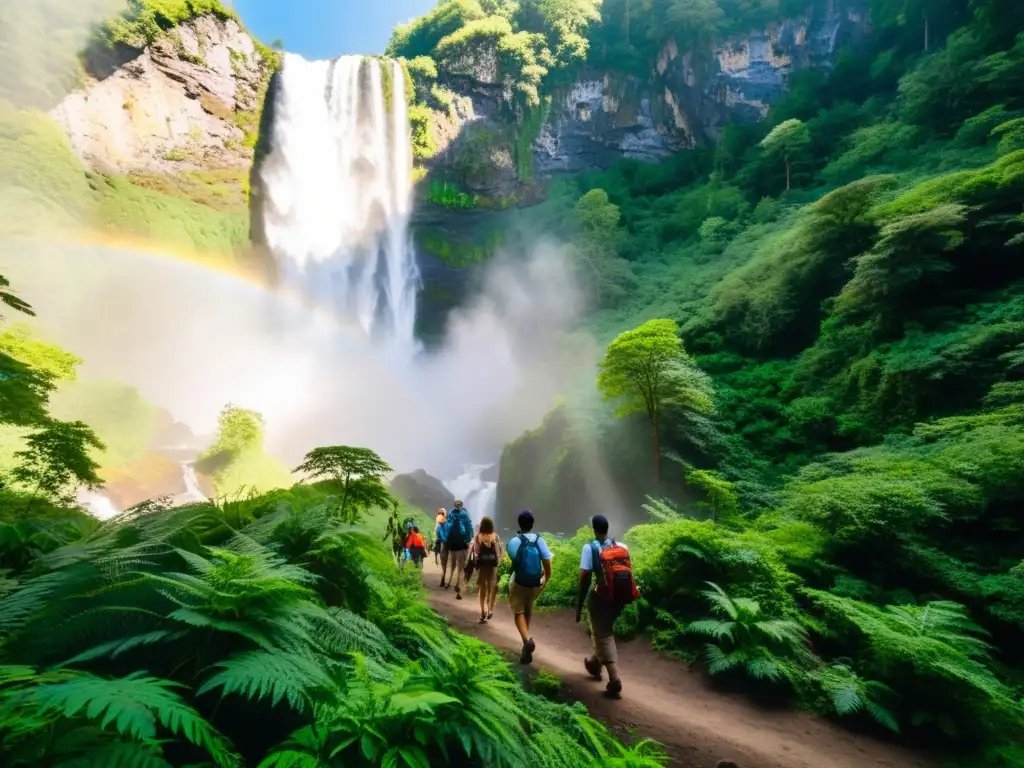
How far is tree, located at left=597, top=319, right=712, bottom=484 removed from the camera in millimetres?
12250

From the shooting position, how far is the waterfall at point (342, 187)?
37.1 meters

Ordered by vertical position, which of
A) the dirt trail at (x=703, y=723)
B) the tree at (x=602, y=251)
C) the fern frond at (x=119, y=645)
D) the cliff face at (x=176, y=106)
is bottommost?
the dirt trail at (x=703, y=723)

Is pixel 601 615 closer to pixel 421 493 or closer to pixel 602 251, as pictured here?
pixel 421 493

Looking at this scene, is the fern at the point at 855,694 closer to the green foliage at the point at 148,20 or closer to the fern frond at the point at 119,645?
the fern frond at the point at 119,645

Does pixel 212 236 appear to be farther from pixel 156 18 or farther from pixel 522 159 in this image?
pixel 522 159

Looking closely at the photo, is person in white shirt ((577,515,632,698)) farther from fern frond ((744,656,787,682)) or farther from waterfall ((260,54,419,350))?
waterfall ((260,54,419,350))

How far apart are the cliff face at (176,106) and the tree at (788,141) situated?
3576cm

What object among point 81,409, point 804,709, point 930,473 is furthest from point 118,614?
point 81,409

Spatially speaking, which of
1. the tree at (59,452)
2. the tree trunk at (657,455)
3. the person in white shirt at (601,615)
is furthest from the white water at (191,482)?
the person in white shirt at (601,615)

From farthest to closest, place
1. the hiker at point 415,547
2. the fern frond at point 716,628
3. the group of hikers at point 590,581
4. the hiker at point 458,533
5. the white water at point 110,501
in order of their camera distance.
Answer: the white water at point 110,501 < the hiker at point 415,547 < the hiker at point 458,533 < the fern frond at point 716,628 < the group of hikers at point 590,581

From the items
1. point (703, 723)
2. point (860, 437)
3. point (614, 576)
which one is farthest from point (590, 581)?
point (860, 437)

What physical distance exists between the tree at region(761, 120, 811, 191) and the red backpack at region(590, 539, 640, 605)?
2997 cm

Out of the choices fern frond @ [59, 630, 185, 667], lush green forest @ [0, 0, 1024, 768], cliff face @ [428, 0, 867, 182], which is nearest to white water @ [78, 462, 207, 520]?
lush green forest @ [0, 0, 1024, 768]

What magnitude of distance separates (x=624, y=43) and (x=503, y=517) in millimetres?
46447
